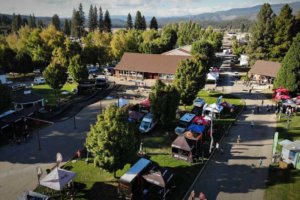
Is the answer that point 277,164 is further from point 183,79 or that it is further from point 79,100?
point 79,100

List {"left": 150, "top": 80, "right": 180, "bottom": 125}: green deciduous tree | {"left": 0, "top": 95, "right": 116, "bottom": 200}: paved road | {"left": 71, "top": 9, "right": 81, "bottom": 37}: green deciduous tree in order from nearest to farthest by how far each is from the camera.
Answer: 1. {"left": 0, "top": 95, "right": 116, "bottom": 200}: paved road
2. {"left": 150, "top": 80, "right": 180, "bottom": 125}: green deciduous tree
3. {"left": 71, "top": 9, "right": 81, "bottom": 37}: green deciduous tree

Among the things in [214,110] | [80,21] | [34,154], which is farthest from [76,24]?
[34,154]

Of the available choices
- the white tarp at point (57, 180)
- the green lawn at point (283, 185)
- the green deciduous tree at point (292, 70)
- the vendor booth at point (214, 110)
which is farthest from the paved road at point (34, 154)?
the green deciduous tree at point (292, 70)

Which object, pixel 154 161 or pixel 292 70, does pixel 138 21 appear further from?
pixel 154 161

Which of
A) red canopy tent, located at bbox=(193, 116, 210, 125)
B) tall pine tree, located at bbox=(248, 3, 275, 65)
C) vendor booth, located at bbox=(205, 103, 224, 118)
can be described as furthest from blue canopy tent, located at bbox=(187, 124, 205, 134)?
tall pine tree, located at bbox=(248, 3, 275, 65)

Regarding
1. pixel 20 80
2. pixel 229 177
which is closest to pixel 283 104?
pixel 229 177

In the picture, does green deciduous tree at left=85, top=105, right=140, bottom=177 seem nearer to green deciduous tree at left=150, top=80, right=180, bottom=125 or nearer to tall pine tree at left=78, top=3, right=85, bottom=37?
green deciduous tree at left=150, top=80, right=180, bottom=125
